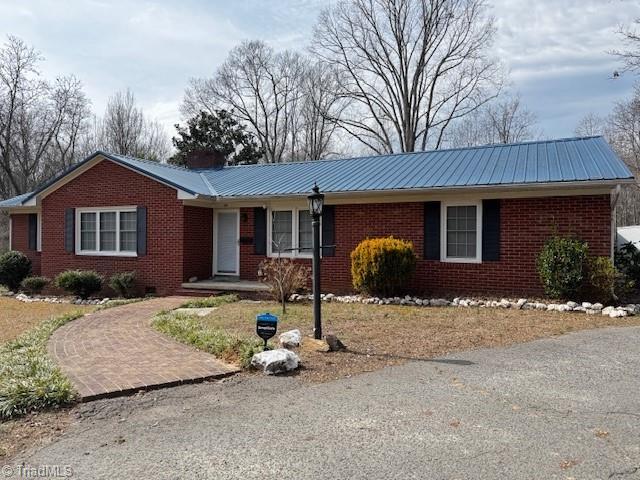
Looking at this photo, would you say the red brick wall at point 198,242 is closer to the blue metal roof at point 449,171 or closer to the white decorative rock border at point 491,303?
the blue metal roof at point 449,171

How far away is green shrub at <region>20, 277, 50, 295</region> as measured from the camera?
15500 mm

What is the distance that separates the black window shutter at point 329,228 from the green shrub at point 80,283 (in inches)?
259

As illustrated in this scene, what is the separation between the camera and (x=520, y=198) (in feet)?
37.9

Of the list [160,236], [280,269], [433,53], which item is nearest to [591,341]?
[280,269]

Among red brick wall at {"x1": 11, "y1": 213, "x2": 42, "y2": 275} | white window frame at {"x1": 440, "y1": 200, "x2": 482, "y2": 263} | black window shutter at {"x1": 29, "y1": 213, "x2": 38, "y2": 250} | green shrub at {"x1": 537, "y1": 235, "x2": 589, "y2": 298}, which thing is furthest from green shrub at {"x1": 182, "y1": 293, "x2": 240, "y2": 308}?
black window shutter at {"x1": 29, "y1": 213, "x2": 38, "y2": 250}

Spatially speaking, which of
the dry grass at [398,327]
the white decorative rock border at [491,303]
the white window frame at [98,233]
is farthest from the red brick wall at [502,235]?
the white window frame at [98,233]

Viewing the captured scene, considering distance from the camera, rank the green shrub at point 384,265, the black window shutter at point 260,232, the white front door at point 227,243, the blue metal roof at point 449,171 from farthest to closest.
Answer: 1. the white front door at point 227,243
2. the black window shutter at point 260,232
3. the green shrub at point 384,265
4. the blue metal roof at point 449,171

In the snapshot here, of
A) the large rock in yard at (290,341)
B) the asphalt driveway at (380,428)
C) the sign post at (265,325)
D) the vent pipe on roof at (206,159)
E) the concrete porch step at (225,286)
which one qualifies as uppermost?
the vent pipe on roof at (206,159)

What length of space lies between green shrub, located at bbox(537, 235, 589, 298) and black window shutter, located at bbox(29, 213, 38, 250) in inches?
677

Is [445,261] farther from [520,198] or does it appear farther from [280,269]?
[280,269]

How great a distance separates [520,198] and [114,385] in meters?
9.51

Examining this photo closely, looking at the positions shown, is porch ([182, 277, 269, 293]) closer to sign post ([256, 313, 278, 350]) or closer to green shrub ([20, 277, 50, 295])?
green shrub ([20, 277, 50, 295])

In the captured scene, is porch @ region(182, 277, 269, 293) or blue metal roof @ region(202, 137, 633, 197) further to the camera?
porch @ region(182, 277, 269, 293)

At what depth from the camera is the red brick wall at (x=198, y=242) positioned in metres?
14.2
